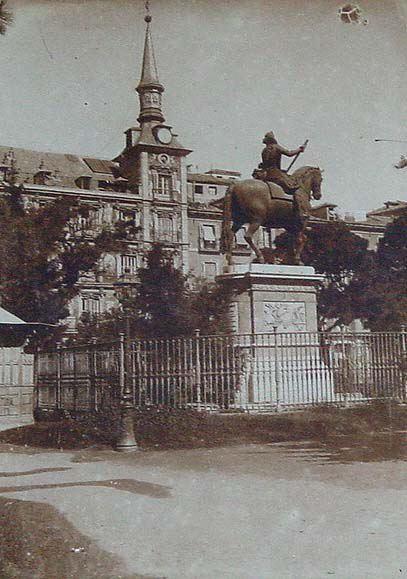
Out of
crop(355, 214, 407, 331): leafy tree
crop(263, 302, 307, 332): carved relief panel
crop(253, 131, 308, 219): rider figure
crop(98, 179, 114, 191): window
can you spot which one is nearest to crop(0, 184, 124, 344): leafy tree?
crop(98, 179, 114, 191): window

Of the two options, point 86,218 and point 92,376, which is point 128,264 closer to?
point 86,218

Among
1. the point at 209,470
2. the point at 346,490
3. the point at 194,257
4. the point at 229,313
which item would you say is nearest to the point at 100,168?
the point at 229,313

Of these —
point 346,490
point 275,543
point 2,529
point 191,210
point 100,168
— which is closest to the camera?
point 275,543

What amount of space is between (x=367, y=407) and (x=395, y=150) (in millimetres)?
3263

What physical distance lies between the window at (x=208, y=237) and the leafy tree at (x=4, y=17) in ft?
56.3

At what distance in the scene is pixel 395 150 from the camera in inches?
262

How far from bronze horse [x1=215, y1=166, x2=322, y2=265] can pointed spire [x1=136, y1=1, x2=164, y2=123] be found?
2.52 m

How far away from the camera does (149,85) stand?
5836 millimetres

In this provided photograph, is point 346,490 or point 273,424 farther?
point 273,424

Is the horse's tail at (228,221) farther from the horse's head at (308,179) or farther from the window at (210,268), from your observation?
the window at (210,268)

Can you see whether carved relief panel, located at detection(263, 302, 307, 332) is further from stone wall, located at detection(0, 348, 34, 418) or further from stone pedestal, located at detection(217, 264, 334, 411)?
stone wall, located at detection(0, 348, 34, 418)

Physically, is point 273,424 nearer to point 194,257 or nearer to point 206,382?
point 206,382

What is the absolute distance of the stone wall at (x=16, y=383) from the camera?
23.5 feet

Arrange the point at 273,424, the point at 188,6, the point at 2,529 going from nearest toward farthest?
the point at 2,529
the point at 188,6
the point at 273,424
